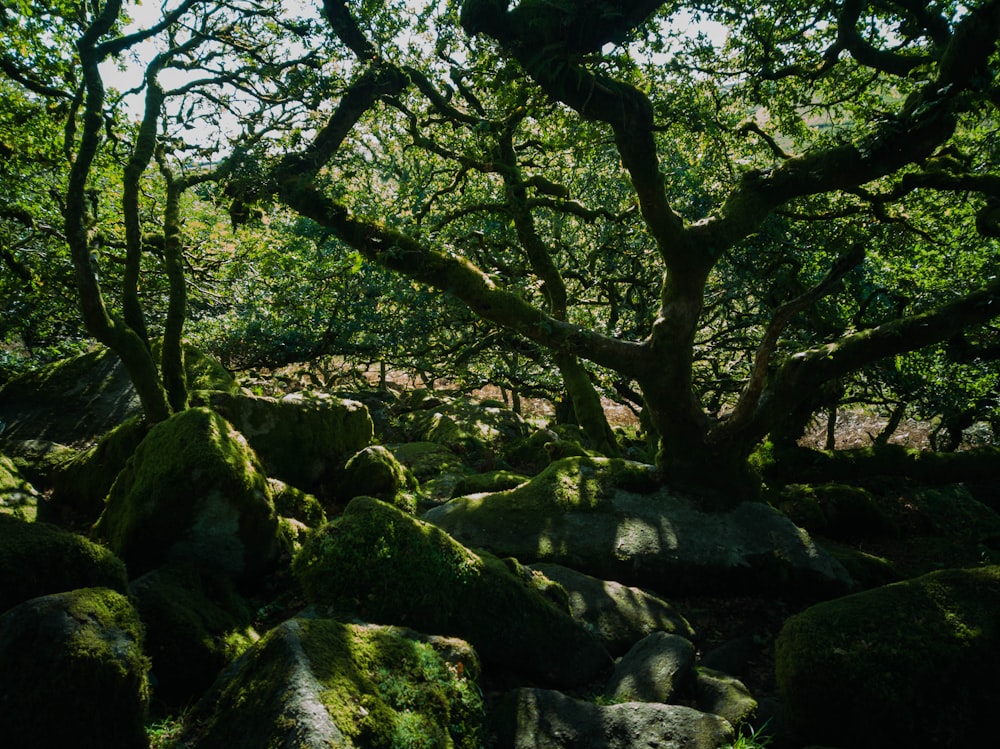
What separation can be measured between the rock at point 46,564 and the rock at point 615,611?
13.2ft

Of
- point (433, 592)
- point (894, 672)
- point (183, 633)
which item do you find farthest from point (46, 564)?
point (894, 672)

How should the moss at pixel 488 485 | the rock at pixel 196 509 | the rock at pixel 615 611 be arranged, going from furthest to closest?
the moss at pixel 488 485
the rock at pixel 615 611
the rock at pixel 196 509

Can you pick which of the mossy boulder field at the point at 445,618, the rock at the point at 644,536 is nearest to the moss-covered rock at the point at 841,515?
the mossy boulder field at the point at 445,618

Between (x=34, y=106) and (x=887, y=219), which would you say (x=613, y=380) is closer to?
(x=887, y=219)

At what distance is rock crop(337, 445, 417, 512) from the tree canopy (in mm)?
2728

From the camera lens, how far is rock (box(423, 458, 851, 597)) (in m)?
7.59

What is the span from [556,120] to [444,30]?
6.11 feet

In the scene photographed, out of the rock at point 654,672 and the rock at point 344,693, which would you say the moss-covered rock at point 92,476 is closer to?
the rock at point 344,693

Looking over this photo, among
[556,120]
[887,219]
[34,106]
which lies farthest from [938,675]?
[34,106]

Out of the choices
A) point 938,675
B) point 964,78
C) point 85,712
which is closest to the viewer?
point 85,712

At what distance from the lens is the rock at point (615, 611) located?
19.4 feet

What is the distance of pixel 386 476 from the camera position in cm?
909

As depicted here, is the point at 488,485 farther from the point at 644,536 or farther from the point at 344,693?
the point at 344,693

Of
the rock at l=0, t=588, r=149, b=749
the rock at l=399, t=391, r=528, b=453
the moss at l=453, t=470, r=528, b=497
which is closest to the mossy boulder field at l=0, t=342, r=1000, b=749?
the rock at l=0, t=588, r=149, b=749
